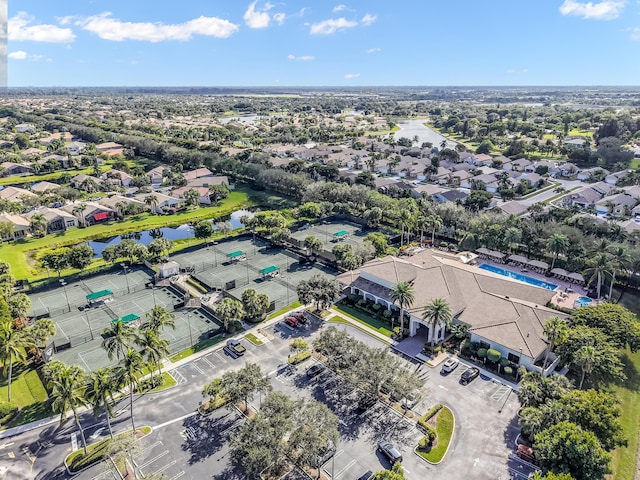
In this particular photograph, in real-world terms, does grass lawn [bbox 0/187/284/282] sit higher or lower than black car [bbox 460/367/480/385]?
lower

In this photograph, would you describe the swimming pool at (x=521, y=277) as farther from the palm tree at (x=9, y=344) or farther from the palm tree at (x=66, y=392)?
the palm tree at (x=9, y=344)

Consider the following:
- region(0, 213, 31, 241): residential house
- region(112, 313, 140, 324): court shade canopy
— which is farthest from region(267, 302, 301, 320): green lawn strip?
region(0, 213, 31, 241): residential house

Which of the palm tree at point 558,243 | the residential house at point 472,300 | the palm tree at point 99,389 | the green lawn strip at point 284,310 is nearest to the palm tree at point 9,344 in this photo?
the palm tree at point 99,389

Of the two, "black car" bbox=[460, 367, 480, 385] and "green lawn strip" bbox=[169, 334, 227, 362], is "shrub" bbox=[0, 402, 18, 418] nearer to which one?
"green lawn strip" bbox=[169, 334, 227, 362]

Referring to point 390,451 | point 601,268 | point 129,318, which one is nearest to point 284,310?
point 129,318

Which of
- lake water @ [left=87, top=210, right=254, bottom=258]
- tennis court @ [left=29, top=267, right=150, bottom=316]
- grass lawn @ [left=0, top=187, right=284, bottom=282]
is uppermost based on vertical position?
tennis court @ [left=29, top=267, right=150, bottom=316]

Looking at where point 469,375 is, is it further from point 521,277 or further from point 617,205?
point 617,205

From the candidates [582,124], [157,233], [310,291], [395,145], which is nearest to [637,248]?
[310,291]
